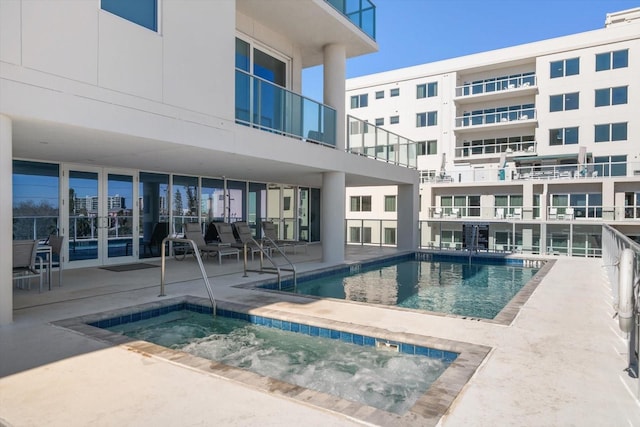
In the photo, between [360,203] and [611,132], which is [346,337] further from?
[611,132]

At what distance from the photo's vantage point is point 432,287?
9.16 metres

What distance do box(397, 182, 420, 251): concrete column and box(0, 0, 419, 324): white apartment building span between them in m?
0.91

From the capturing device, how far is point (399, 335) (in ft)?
15.2

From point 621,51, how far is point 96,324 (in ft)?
112

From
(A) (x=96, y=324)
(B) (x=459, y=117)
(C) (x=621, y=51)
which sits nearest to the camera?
(A) (x=96, y=324)

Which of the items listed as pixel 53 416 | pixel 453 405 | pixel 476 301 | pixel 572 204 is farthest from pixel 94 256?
pixel 572 204

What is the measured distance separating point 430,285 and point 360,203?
85.6ft

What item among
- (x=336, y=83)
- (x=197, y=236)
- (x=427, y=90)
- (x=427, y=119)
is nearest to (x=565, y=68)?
(x=427, y=90)

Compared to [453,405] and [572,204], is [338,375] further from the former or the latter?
[572,204]

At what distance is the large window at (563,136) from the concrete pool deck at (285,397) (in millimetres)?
27654

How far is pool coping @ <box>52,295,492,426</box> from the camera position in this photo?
9.30 feet

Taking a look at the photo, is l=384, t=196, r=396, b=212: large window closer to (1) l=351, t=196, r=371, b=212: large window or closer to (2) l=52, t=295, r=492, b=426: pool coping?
(1) l=351, t=196, r=371, b=212: large window

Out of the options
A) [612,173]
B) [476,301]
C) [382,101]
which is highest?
[382,101]

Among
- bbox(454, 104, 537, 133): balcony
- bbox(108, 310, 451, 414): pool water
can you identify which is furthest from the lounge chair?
bbox(454, 104, 537, 133): balcony
